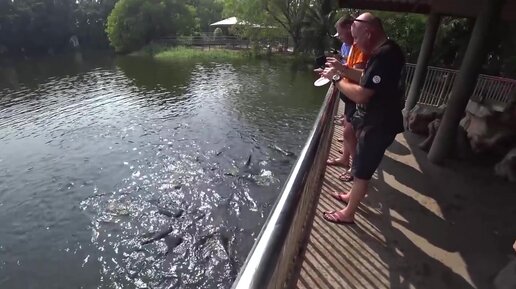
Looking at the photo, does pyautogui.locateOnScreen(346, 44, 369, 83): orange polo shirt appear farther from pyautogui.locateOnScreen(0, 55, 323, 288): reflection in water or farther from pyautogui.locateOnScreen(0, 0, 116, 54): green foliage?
pyautogui.locateOnScreen(0, 0, 116, 54): green foliage

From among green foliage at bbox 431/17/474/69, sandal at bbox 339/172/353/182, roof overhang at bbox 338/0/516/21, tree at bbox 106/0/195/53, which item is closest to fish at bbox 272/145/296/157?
roof overhang at bbox 338/0/516/21

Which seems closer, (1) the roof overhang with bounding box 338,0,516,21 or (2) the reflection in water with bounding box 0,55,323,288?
(2) the reflection in water with bounding box 0,55,323,288

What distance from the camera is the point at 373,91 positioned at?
7.93 ft

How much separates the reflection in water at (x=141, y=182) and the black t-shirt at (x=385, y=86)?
3.95 m

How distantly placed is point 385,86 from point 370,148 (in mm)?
546

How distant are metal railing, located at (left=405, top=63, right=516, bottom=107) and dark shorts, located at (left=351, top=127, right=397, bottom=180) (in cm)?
678

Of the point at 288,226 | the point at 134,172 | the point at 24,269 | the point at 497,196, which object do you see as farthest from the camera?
the point at 134,172

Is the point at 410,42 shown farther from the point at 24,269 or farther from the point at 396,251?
the point at 24,269

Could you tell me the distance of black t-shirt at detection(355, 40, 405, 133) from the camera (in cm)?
236

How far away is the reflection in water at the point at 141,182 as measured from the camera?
5.88m

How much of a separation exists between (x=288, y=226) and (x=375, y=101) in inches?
66.7

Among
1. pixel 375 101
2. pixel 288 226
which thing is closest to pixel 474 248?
pixel 375 101

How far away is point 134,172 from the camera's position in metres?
9.25

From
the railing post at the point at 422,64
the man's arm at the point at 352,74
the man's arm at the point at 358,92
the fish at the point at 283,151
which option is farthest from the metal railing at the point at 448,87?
the man's arm at the point at 358,92
